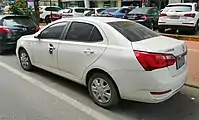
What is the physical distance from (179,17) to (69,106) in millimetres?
8982

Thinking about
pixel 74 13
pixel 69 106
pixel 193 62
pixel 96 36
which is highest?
pixel 74 13

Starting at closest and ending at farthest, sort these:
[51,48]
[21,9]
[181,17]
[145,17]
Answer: [51,48] → [181,17] → [145,17] → [21,9]

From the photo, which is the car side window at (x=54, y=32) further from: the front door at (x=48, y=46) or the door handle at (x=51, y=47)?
the door handle at (x=51, y=47)

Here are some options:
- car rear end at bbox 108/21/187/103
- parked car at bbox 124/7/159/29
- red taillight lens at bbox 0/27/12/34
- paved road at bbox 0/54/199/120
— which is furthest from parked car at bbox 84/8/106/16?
car rear end at bbox 108/21/187/103

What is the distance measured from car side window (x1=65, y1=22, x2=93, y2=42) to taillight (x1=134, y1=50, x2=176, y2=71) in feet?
3.84

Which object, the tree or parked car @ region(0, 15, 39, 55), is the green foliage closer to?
the tree

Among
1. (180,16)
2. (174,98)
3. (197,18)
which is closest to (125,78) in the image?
(174,98)

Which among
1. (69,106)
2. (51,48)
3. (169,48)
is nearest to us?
(169,48)

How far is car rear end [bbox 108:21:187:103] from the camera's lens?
3.55 metres

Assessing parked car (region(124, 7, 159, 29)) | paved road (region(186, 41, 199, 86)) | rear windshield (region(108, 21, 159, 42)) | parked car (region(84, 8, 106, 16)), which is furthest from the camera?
parked car (region(84, 8, 106, 16))

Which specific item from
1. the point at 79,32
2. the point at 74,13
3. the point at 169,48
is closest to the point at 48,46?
the point at 79,32

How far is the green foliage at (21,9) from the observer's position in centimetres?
1642

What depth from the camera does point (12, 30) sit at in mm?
8461

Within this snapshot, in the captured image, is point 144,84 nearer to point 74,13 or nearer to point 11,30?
point 11,30
